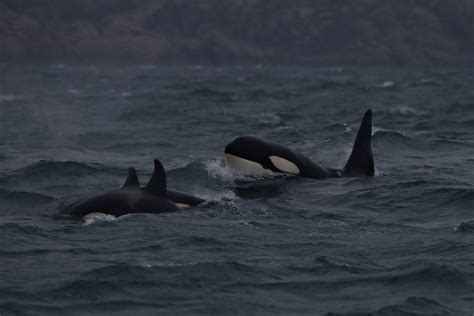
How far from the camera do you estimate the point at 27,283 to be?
10.3m

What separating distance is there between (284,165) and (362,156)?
1.63 meters

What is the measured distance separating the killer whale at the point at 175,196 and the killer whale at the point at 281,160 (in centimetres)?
249

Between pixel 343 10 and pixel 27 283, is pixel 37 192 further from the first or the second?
pixel 343 10

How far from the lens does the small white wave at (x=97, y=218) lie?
13.4m

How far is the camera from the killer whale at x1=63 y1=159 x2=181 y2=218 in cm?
1370

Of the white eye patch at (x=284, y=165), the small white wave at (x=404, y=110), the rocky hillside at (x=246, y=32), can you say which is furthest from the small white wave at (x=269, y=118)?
the rocky hillside at (x=246, y=32)

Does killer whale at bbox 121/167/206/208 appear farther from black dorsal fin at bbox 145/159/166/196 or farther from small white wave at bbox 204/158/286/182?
small white wave at bbox 204/158/286/182

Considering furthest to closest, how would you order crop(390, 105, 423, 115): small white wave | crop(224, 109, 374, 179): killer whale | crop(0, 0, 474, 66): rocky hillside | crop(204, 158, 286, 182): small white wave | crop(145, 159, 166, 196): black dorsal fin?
crop(0, 0, 474, 66): rocky hillside, crop(390, 105, 423, 115): small white wave, crop(204, 158, 286, 182): small white wave, crop(224, 109, 374, 179): killer whale, crop(145, 159, 166, 196): black dorsal fin

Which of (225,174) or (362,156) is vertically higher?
(362,156)

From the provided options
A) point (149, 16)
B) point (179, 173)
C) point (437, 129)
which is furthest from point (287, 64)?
point (179, 173)

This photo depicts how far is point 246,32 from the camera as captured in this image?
156 m

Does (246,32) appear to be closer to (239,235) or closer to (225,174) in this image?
(225,174)

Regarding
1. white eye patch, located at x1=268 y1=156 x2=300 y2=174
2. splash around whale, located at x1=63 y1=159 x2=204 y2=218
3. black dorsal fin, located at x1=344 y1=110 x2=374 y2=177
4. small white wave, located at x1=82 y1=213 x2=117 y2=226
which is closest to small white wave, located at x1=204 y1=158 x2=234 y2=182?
white eye patch, located at x1=268 y1=156 x2=300 y2=174

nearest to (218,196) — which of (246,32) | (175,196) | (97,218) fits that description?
(175,196)
